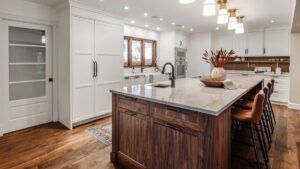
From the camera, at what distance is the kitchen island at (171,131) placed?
64.0 inches

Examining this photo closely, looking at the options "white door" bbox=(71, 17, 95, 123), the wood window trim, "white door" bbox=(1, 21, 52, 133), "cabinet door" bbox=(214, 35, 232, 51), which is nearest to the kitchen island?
"white door" bbox=(71, 17, 95, 123)

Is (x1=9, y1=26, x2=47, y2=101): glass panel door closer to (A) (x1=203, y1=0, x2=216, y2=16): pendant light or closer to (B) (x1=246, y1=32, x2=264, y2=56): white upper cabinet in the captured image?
(A) (x1=203, y1=0, x2=216, y2=16): pendant light

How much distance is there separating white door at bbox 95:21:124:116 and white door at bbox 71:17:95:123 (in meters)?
0.16

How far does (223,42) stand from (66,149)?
21.6ft

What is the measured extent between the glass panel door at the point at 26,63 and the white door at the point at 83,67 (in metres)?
0.79

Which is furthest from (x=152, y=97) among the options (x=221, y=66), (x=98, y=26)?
(x=98, y=26)

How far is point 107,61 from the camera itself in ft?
14.5

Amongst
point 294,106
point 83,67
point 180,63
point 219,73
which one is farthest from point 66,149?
point 294,106

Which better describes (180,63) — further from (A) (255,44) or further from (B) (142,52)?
(A) (255,44)

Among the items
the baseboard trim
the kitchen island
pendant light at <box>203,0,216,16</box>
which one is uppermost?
pendant light at <box>203,0,216,16</box>

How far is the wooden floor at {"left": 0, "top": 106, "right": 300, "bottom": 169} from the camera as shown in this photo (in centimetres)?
251

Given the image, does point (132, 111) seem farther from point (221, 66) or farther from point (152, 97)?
point (221, 66)

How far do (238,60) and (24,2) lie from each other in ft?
22.6

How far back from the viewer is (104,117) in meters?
4.54
